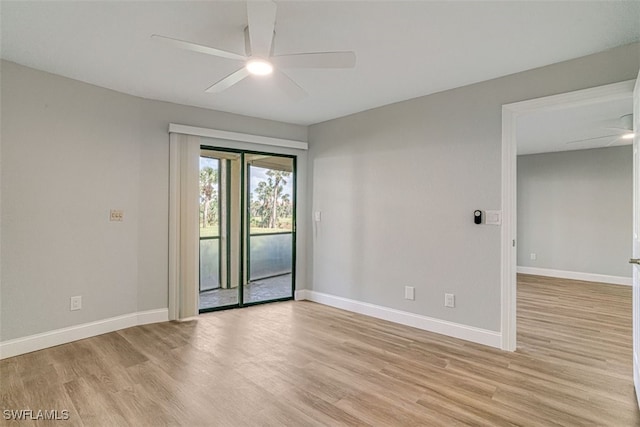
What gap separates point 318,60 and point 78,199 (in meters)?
2.77

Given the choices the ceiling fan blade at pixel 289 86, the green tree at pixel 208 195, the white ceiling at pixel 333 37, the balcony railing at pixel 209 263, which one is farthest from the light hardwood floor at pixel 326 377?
the white ceiling at pixel 333 37

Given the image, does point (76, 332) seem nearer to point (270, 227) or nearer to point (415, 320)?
point (270, 227)

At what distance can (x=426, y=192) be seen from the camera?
11.7ft

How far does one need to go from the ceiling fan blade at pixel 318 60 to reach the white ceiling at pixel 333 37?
0.88 feet

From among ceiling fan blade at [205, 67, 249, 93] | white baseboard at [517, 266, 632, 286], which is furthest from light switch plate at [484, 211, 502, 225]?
white baseboard at [517, 266, 632, 286]

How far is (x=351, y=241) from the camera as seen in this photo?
169 inches

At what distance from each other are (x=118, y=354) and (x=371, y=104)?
3604 millimetres

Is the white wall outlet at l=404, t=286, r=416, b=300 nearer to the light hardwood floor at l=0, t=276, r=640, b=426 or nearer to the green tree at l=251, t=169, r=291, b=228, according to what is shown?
the light hardwood floor at l=0, t=276, r=640, b=426

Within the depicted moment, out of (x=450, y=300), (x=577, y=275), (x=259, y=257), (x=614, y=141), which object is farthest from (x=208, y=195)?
(x=577, y=275)

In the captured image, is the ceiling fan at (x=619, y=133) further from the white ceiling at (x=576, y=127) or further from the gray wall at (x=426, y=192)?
the gray wall at (x=426, y=192)

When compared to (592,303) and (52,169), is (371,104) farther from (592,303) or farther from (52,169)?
(592,303)

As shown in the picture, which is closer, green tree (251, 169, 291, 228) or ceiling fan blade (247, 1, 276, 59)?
ceiling fan blade (247, 1, 276, 59)

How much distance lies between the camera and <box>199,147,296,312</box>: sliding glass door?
4469 mm

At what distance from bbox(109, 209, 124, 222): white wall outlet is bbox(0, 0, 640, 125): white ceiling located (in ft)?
4.22
